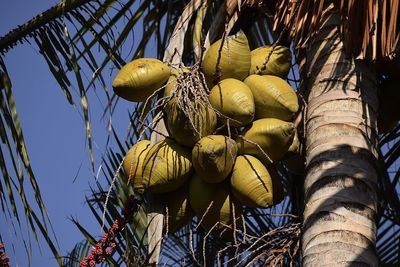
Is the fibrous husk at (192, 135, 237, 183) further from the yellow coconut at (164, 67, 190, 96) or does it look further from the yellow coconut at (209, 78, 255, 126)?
the yellow coconut at (164, 67, 190, 96)

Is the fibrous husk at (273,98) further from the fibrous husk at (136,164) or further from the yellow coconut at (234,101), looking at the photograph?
the fibrous husk at (136,164)

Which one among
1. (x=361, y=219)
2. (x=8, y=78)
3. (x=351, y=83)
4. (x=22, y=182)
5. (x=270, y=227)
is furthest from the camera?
(x=8, y=78)

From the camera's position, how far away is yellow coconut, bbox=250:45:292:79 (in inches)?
132

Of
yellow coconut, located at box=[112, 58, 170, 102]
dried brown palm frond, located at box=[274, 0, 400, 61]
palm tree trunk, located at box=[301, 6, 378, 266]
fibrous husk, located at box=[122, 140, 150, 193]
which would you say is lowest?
palm tree trunk, located at box=[301, 6, 378, 266]

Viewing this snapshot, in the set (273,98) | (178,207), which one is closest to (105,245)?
(178,207)

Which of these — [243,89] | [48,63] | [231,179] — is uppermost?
[48,63]

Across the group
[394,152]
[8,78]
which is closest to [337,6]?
[394,152]

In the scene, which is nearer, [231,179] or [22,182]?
[231,179]

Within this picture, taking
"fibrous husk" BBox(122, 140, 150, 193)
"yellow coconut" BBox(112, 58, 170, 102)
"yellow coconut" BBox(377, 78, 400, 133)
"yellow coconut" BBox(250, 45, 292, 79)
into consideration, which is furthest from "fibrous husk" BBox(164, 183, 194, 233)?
"yellow coconut" BBox(377, 78, 400, 133)

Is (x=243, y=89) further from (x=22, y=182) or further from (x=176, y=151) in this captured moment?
(x=22, y=182)

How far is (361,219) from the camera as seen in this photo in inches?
109

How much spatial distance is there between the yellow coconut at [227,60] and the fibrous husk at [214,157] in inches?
10.9

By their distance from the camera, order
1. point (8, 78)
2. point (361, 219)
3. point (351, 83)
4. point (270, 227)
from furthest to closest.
Answer: point (8, 78), point (270, 227), point (351, 83), point (361, 219)

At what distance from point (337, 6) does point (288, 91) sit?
40 cm
